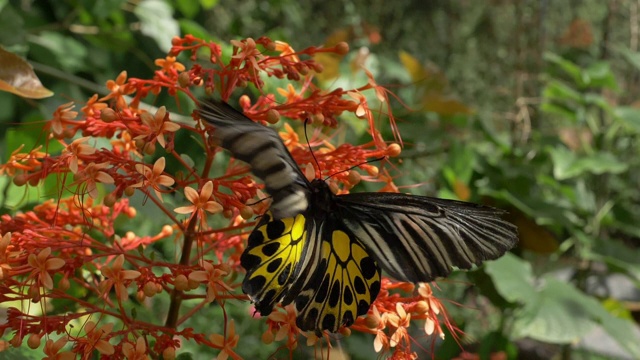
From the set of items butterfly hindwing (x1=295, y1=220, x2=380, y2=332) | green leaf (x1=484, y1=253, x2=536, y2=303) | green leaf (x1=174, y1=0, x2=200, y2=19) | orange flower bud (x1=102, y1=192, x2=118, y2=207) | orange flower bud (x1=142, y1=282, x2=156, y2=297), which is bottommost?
green leaf (x1=484, y1=253, x2=536, y2=303)

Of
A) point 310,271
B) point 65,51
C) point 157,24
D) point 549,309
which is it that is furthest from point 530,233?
point 310,271

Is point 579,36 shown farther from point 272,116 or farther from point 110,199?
point 110,199

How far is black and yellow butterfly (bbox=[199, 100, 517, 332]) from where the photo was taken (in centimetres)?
62

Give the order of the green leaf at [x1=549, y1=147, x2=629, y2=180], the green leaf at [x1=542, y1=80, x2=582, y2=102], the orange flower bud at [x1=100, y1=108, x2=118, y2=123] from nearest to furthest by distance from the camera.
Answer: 1. the orange flower bud at [x1=100, y1=108, x2=118, y2=123]
2. the green leaf at [x1=549, y1=147, x2=629, y2=180]
3. the green leaf at [x1=542, y1=80, x2=582, y2=102]

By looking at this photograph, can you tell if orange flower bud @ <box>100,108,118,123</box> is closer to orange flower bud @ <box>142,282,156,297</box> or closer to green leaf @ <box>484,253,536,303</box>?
orange flower bud @ <box>142,282,156,297</box>

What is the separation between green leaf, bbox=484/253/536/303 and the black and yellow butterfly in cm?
94

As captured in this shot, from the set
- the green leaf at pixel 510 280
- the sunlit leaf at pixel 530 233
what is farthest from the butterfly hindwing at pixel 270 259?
the sunlit leaf at pixel 530 233

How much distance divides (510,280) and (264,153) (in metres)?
1.28

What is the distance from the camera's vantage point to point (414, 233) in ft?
2.43

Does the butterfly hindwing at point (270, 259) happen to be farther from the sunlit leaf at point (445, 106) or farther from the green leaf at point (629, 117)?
the green leaf at point (629, 117)

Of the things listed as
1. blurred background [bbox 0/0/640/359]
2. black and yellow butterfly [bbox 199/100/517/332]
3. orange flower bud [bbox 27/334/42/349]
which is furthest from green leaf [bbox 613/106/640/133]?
orange flower bud [bbox 27/334/42/349]

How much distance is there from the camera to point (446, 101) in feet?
6.44

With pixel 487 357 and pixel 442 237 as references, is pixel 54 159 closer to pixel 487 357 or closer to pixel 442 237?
pixel 442 237

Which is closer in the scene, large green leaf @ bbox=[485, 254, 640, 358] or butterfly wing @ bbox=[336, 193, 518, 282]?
butterfly wing @ bbox=[336, 193, 518, 282]
